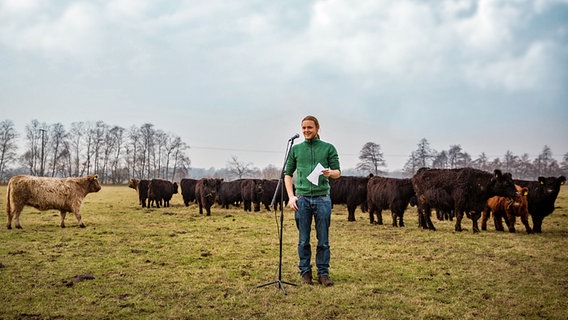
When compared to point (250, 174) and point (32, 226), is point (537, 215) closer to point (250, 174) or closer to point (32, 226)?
point (32, 226)

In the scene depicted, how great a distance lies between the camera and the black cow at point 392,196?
45.6ft

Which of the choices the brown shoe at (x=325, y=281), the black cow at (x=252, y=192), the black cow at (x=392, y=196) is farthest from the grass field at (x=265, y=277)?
the black cow at (x=252, y=192)

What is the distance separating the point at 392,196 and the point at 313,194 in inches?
364

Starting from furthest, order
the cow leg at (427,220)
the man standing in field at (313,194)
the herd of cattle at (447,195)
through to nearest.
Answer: the cow leg at (427,220) → the herd of cattle at (447,195) → the man standing in field at (313,194)

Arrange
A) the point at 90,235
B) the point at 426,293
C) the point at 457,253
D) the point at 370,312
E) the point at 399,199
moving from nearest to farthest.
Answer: the point at 370,312, the point at 426,293, the point at 457,253, the point at 90,235, the point at 399,199

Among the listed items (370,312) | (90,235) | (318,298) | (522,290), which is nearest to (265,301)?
(318,298)

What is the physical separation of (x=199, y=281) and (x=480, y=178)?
10324 mm

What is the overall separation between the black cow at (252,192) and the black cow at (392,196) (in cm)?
846

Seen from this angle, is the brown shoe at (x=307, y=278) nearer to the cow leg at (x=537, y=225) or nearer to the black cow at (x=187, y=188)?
the cow leg at (x=537, y=225)

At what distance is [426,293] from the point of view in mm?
5270

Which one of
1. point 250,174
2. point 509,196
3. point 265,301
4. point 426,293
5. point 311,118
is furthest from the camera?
point 250,174

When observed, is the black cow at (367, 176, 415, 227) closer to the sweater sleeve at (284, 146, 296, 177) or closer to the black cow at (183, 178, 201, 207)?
the sweater sleeve at (284, 146, 296, 177)

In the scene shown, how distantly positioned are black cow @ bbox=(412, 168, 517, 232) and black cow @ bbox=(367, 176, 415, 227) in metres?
0.97

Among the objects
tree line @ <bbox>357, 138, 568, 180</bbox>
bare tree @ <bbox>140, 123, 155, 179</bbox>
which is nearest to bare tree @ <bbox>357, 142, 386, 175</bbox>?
tree line @ <bbox>357, 138, 568, 180</bbox>
